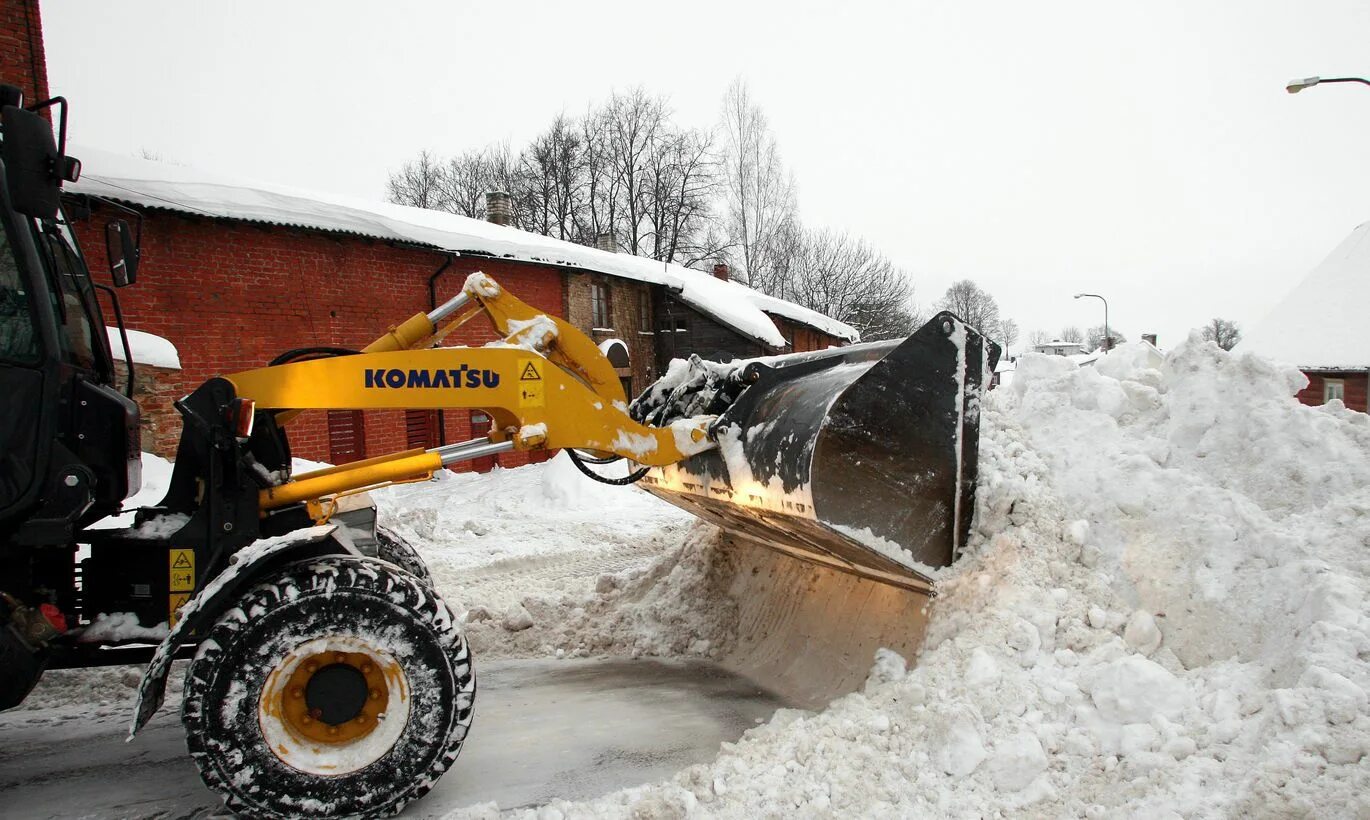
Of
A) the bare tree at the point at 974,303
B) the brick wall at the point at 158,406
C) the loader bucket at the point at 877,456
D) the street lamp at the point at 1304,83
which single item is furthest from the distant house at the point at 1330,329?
the bare tree at the point at 974,303

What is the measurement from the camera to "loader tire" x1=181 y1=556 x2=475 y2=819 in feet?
9.95

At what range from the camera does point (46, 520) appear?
3176 millimetres

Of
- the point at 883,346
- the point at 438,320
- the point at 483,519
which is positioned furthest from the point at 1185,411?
the point at 483,519

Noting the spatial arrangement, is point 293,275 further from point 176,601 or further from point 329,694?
point 329,694

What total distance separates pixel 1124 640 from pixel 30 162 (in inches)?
172

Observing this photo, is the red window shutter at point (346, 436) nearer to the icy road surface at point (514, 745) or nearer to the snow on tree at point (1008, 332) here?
the icy road surface at point (514, 745)

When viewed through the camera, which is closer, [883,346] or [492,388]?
[492,388]

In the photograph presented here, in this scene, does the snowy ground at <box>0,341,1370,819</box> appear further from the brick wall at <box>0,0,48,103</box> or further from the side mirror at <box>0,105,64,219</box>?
the brick wall at <box>0,0,48,103</box>

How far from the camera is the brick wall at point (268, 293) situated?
1062cm

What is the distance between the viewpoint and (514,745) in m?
3.91

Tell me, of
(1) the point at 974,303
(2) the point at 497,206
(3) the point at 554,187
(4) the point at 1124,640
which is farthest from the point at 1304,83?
(1) the point at 974,303

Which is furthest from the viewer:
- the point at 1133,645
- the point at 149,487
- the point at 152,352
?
the point at 152,352

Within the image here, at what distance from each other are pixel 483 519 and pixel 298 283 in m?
4.67

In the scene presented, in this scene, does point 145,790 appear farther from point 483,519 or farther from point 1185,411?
point 483,519
